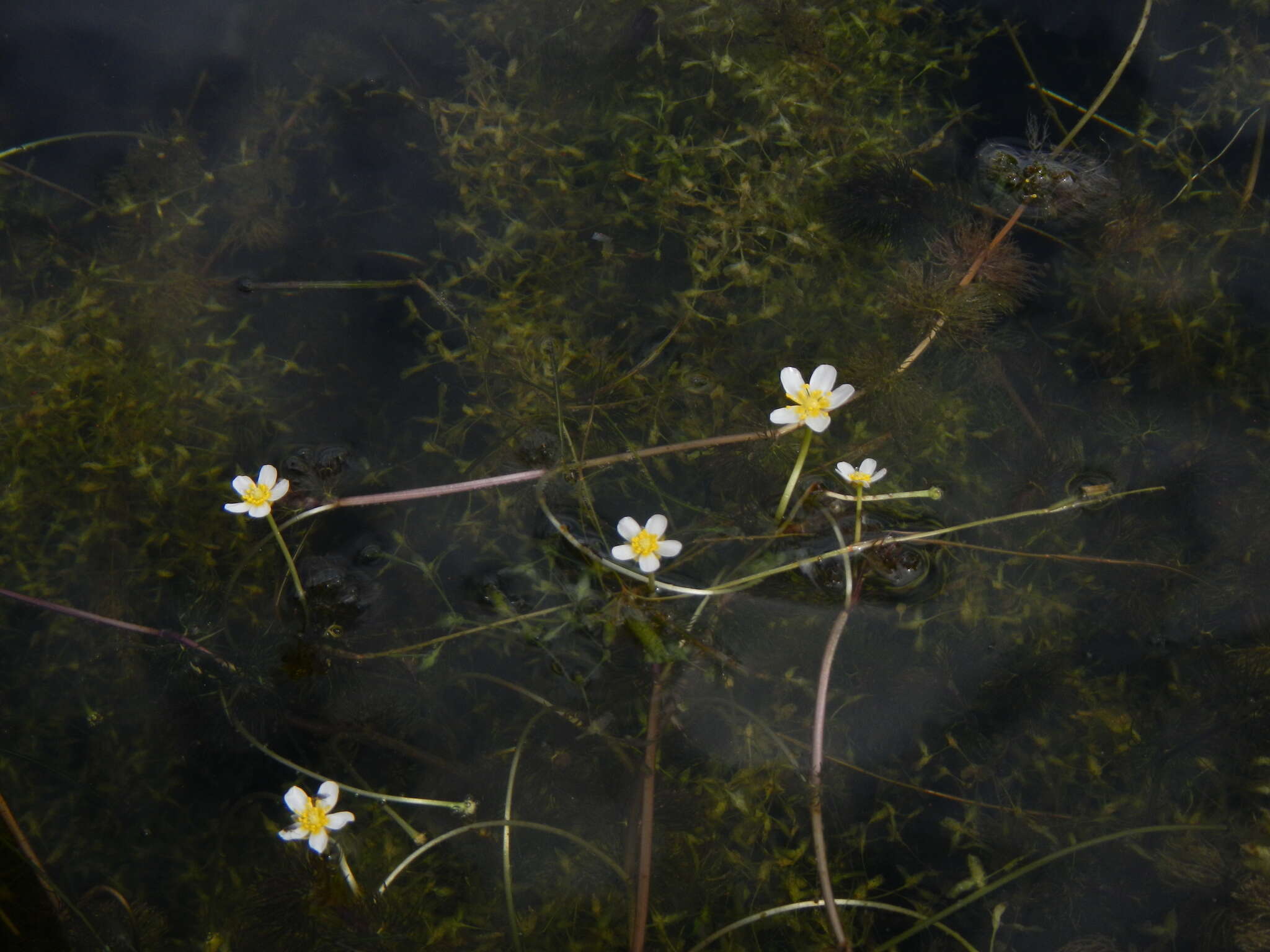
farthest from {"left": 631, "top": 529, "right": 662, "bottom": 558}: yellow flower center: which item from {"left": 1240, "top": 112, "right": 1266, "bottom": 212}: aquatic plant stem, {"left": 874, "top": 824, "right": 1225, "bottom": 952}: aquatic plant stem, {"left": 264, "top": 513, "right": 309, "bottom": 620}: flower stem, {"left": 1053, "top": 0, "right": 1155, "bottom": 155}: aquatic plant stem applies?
{"left": 1240, "top": 112, "right": 1266, "bottom": 212}: aquatic plant stem

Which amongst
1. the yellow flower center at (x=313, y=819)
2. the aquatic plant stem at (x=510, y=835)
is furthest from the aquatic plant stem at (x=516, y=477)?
the yellow flower center at (x=313, y=819)

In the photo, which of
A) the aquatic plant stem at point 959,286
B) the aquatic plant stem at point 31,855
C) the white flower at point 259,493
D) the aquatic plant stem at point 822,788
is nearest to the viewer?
the aquatic plant stem at point 822,788

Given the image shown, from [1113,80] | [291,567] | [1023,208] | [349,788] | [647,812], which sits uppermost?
[1113,80]

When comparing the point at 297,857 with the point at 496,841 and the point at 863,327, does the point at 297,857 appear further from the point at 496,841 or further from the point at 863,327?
the point at 863,327

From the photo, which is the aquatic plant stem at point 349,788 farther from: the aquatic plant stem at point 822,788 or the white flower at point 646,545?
the aquatic plant stem at point 822,788

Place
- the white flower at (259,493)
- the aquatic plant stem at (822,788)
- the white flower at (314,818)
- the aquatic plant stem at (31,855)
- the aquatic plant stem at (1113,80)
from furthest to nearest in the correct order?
the aquatic plant stem at (1113,80), the aquatic plant stem at (31,855), the white flower at (259,493), the aquatic plant stem at (822,788), the white flower at (314,818)

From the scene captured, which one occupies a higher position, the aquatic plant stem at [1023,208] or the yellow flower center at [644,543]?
the aquatic plant stem at [1023,208]

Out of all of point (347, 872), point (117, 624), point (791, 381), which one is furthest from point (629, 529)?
point (117, 624)

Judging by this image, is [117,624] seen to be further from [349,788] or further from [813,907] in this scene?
[813,907]
